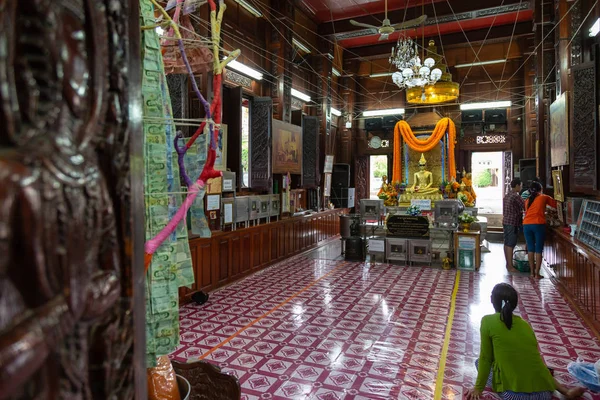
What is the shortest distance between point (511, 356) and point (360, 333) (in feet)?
5.37

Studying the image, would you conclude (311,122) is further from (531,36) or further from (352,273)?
(531,36)

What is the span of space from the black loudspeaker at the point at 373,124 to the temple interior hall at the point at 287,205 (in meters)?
0.04

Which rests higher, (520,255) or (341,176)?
(341,176)

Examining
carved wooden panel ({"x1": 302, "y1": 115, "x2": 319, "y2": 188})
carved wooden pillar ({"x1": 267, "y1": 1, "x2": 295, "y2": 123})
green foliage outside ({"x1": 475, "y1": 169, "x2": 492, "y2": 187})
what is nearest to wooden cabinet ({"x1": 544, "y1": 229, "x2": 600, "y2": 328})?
carved wooden panel ({"x1": 302, "y1": 115, "x2": 319, "y2": 188})

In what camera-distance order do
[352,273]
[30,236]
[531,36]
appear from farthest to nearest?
[531,36] → [352,273] → [30,236]

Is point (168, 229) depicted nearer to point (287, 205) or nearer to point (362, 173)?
point (287, 205)

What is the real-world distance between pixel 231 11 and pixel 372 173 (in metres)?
7.52

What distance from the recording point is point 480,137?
1184 centimetres

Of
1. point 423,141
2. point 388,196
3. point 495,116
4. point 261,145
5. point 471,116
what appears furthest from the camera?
point 471,116

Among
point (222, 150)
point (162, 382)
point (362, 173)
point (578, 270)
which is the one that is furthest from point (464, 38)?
point (162, 382)

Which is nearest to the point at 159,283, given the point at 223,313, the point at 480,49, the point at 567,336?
the point at 223,313

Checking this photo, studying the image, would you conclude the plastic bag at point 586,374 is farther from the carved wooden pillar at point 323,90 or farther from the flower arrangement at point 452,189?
the carved wooden pillar at point 323,90

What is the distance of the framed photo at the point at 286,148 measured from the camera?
7.85 meters

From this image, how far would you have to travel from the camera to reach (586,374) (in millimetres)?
2832
